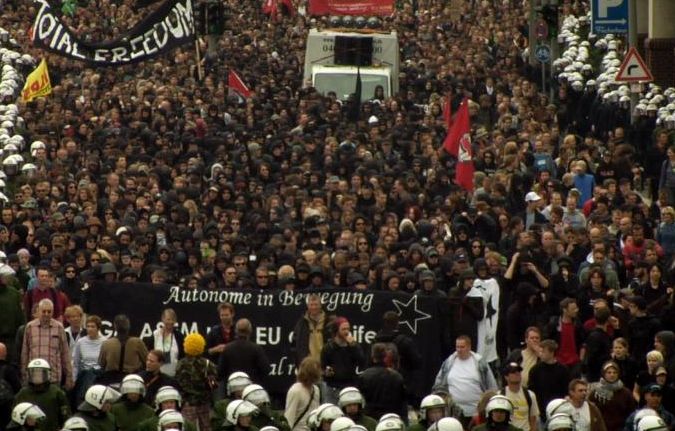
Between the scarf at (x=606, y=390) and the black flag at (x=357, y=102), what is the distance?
1928 centimetres

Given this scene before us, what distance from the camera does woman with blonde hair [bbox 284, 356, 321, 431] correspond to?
22.0 m

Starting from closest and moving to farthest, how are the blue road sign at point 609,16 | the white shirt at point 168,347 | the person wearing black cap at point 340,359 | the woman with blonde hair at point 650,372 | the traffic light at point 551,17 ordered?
1. the woman with blonde hair at point 650,372
2. the person wearing black cap at point 340,359
3. the white shirt at point 168,347
4. the blue road sign at point 609,16
5. the traffic light at point 551,17

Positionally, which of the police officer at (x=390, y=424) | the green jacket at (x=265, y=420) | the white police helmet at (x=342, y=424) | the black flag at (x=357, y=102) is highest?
the black flag at (x=357, y=102)

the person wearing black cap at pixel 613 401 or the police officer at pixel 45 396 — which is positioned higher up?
the police officer at pixel 45 396

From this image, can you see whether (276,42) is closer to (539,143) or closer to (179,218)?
(539,143)

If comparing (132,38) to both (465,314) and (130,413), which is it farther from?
(130,413)

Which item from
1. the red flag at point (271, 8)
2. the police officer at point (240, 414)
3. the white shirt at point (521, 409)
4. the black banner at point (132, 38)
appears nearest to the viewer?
the police officer at point (240, 414)

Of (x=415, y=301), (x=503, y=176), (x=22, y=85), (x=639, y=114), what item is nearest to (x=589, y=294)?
(x=415, y=301)

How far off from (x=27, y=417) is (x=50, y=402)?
0.97 metres

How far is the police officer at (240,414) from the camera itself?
67.1 ft

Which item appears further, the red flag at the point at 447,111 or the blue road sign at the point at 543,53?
the blue road sign at the point at 543,53

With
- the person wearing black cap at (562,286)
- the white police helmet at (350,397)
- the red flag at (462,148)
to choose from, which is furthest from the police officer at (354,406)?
the red flag at (462,148)

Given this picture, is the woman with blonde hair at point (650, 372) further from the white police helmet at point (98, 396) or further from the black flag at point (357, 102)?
the black flag at point (357, 102)

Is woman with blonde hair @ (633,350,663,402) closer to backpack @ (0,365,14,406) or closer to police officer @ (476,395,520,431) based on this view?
police officer @ (476,395,520,431)
